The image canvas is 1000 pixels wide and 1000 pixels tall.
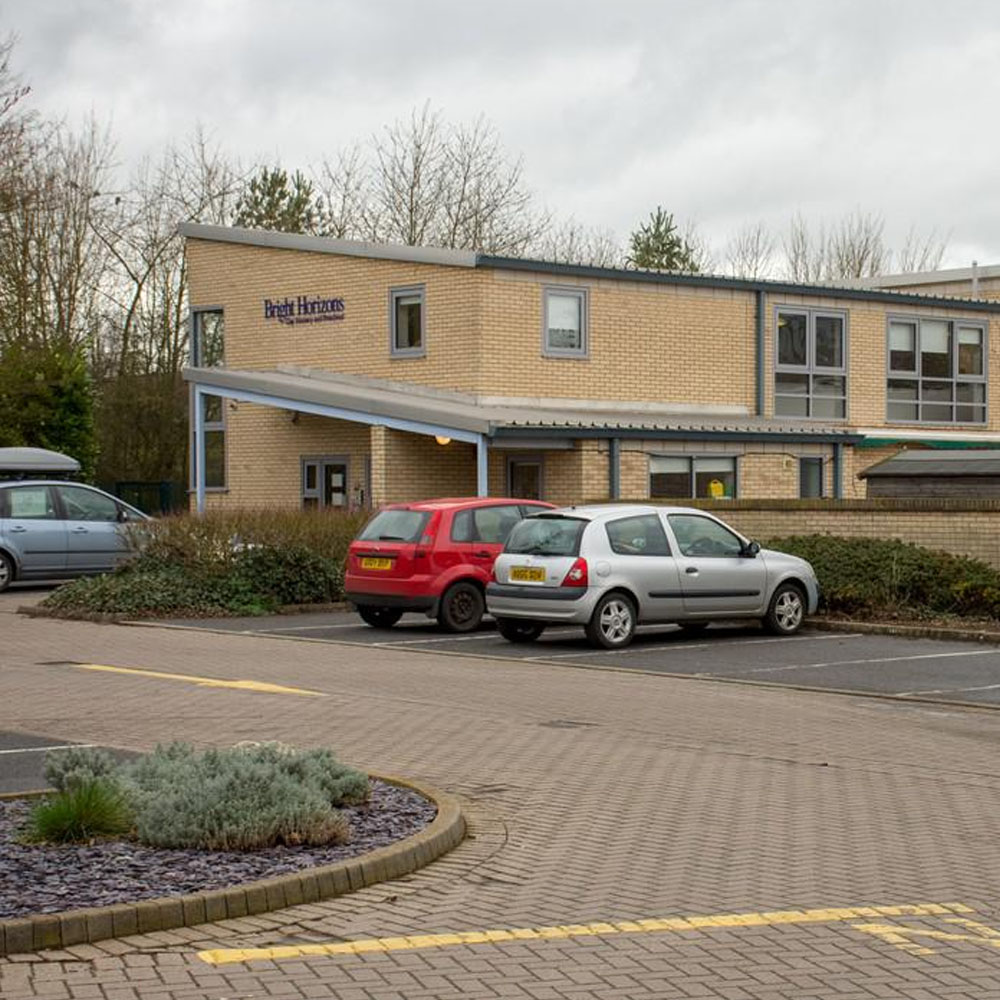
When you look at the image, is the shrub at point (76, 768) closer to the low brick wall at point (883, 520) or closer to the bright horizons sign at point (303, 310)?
the low brick wall at point (883, 520)

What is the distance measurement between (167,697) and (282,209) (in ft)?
158

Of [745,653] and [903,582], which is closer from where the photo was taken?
[745,653]

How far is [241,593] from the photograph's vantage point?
2362cm

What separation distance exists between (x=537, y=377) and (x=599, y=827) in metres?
24.1

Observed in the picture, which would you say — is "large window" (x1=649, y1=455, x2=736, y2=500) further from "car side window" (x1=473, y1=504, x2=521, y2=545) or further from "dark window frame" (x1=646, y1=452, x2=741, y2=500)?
"car side window" (x1=473, y1=504, x2=521, y2=545)

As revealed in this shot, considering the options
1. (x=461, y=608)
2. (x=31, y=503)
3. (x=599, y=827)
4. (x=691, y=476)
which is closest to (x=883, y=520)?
(x=461, y=608)

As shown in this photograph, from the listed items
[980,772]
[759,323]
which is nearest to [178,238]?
[759,323]

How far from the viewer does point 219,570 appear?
23766mm

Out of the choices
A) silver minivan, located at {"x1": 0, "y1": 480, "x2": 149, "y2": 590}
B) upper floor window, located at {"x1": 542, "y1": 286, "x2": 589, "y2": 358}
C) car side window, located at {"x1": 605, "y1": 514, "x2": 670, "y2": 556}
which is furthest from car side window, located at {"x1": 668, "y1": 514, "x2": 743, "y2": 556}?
upper floor window, located at {"x1": 542, "y1": 286, "x2": 589, "y2": 358}

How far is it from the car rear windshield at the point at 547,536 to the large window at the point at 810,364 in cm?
1802

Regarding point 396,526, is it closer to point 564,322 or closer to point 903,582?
point 903,582

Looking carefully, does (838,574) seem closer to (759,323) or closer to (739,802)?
(739,802)

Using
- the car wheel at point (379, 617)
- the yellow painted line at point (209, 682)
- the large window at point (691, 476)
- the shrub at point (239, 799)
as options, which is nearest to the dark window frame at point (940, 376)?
the large window at point (691, 476)

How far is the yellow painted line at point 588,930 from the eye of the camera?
6.54 meters
